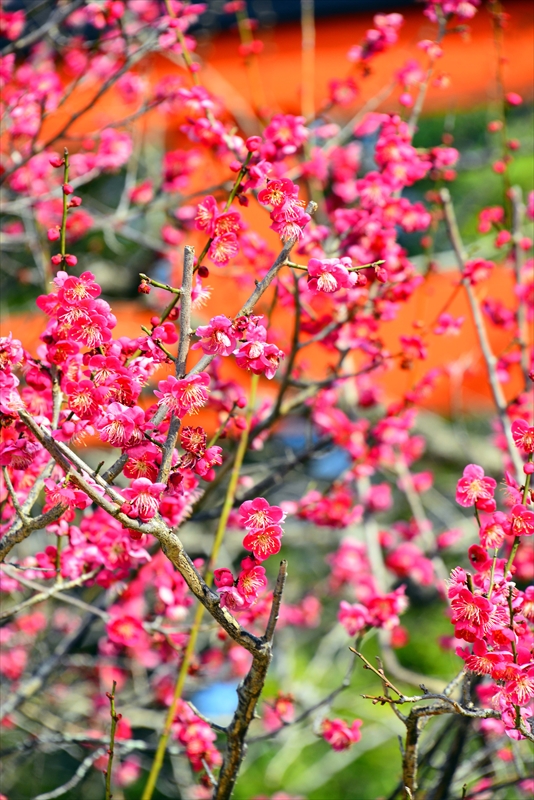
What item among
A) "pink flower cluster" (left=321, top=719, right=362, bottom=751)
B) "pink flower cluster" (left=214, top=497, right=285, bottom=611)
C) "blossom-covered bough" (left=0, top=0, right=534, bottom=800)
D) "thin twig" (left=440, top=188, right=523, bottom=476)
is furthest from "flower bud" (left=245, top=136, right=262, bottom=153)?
"pink flower cluster" (left=321, top=719, right=362, bottom=751)

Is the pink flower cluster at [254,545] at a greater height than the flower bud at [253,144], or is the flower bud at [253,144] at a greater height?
the flower bud at [253,144]

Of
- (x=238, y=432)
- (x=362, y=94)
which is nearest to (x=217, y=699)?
(x=238, y=432)

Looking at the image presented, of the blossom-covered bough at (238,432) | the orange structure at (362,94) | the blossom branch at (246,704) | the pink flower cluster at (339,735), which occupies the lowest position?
the blossom branch at (246,704)

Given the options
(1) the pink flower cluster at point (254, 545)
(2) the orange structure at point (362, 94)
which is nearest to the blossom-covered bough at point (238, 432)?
(1) the pink flower cluster at point (254, 545)

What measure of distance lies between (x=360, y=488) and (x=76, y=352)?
2051 mm

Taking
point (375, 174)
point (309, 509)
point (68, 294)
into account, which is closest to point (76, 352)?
point (68, 294)

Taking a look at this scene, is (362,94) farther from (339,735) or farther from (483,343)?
(339,735)

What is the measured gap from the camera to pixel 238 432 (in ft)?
7.70

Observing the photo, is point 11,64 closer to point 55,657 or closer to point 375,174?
point 375,174

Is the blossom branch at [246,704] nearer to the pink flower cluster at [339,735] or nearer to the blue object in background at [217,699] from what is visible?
the pink flower cluster at [339,735]

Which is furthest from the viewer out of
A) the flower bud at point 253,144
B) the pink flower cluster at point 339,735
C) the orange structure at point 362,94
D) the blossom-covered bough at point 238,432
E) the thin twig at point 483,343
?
the orange structure at point 362,94

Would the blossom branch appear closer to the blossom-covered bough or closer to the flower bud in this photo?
the blossom-covered bough

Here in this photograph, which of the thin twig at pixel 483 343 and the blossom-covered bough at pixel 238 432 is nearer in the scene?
the blossom-covered bough at pixel 238 432

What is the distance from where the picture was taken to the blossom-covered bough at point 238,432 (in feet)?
4.32
